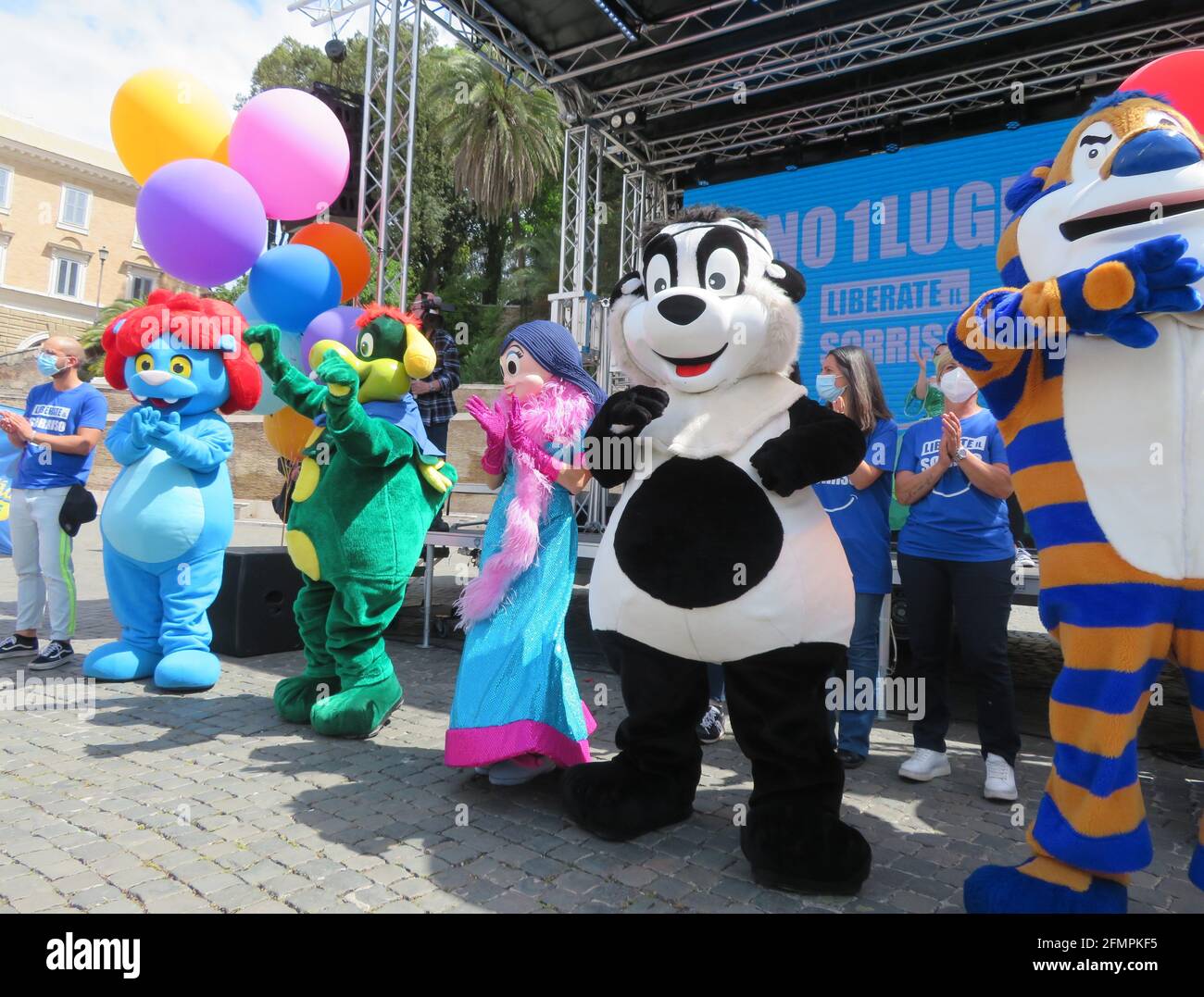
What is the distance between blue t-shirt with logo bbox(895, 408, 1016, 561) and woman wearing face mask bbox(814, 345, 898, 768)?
171 mm

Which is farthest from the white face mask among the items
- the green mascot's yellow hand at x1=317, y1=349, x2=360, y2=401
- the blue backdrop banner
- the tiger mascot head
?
the blue backdrop banner

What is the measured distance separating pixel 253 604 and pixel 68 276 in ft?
104

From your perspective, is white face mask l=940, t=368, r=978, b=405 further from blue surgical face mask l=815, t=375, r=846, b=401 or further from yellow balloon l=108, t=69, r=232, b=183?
yellow balloon l=108, t=69, r=232, b=183

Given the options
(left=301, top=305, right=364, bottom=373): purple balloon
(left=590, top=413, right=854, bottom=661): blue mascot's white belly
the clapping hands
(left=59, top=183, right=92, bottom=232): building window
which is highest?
(left=59, top=183, right=92, bottom=232): building window

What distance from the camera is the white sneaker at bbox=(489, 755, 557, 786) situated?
3.07m

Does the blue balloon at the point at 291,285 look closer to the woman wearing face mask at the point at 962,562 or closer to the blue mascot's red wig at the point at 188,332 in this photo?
the blue mascot's red wig at the point at 188,332

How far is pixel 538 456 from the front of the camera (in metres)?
2.97

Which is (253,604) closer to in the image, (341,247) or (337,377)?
(341,247)

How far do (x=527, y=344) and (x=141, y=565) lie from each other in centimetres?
259

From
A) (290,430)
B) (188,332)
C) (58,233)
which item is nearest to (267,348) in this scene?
(188,332)

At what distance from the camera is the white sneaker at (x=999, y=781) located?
10.4ft

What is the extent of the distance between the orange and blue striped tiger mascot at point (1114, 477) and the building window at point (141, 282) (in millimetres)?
35824
